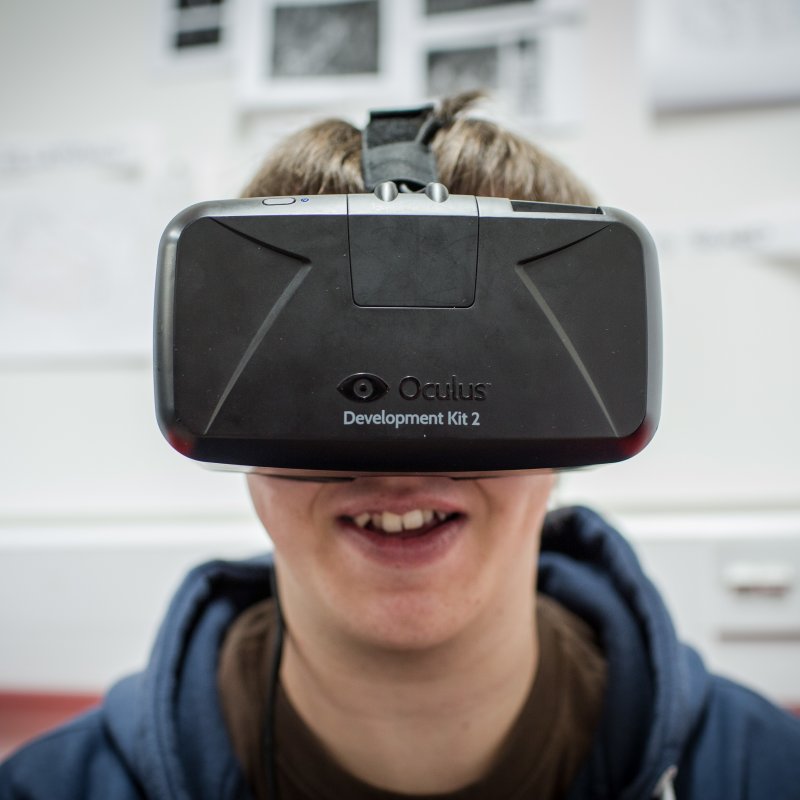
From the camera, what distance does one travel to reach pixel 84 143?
82cm

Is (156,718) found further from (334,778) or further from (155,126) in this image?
(155,126)

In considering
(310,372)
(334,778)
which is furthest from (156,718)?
(310,372)

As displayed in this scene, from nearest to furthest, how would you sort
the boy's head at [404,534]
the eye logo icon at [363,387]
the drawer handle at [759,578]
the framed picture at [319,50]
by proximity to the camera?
the eye logo icon at [363,387], the boy's head at [404,534], the drawer handle at [759,578], the framed picture at [319,50]

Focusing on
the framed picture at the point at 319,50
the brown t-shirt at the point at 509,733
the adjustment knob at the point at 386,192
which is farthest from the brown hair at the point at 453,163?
the brown t-shirt at the point at 509,733

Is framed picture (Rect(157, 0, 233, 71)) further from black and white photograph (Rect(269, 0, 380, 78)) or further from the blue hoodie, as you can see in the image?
the blue hoodie

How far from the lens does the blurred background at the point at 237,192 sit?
Answer: 2.34 ft

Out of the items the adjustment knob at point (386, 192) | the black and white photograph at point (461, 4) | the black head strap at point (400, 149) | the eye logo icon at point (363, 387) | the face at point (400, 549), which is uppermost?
the black and white photograph at point (461, 4)

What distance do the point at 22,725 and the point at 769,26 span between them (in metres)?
1.04

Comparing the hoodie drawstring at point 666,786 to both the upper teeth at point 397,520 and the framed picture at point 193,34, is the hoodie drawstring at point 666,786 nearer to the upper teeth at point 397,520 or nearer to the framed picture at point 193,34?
the upper teeth at point 397,520

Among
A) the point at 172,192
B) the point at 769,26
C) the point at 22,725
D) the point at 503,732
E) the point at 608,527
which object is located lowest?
the point at 22,725

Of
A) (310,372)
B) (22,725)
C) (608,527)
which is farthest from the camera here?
(22,725)

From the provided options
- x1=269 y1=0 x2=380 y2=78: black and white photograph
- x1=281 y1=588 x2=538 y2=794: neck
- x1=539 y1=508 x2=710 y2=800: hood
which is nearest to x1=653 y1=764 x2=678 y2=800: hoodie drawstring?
x1=539 y1=508 x2=710 y2=800: hood

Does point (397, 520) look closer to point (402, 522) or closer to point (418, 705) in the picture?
point (402, 522)

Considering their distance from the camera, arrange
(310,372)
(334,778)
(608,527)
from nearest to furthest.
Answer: (310,372) < (334,778) < (608,527)
